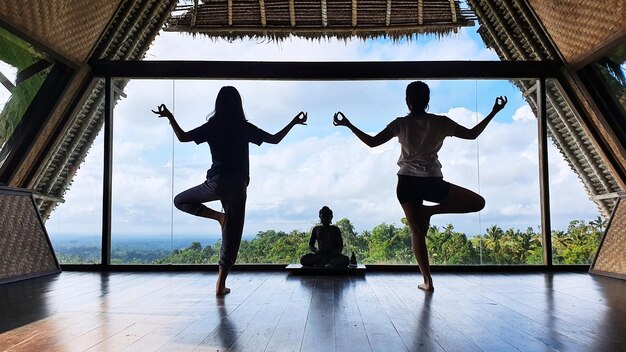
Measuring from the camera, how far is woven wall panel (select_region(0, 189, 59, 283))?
3.77 metres

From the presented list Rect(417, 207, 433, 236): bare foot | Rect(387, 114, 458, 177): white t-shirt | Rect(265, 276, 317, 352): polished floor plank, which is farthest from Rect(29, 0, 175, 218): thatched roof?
Rect(417, 207, 433, 236): bare foot

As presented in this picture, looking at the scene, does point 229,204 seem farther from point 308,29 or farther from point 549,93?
point 549,93

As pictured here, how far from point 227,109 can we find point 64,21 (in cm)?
158

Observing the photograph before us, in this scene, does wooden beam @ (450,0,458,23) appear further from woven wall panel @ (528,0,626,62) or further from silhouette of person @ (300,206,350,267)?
silhouette of person @ (300,206,350,267)

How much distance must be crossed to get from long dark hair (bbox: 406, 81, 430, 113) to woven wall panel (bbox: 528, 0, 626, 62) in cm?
132

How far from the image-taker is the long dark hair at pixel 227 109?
125 inches

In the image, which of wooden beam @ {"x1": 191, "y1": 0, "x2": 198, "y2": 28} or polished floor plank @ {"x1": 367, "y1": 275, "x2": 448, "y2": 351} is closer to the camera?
polished floor plank @ {"x1": 367, "y1": 275, "x2": 448, "y2": 351}

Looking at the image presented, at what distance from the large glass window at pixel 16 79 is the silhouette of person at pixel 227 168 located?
4.56ft

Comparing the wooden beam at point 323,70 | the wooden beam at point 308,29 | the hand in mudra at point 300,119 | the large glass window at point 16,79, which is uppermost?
the wooden beam at point 308,29

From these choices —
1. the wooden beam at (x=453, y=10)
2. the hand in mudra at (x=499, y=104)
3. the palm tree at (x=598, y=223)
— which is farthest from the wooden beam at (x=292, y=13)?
the palm tree at (x=598, y=223)

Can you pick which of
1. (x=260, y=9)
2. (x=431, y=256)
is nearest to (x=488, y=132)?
(x=431, y=256)

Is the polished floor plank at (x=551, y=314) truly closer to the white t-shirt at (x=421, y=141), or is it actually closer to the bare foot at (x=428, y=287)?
the bare foot at (x=428, y=287)

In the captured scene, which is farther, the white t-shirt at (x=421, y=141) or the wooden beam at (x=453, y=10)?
the wooden beam at (x=453, y=10)

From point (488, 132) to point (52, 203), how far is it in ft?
12.1
